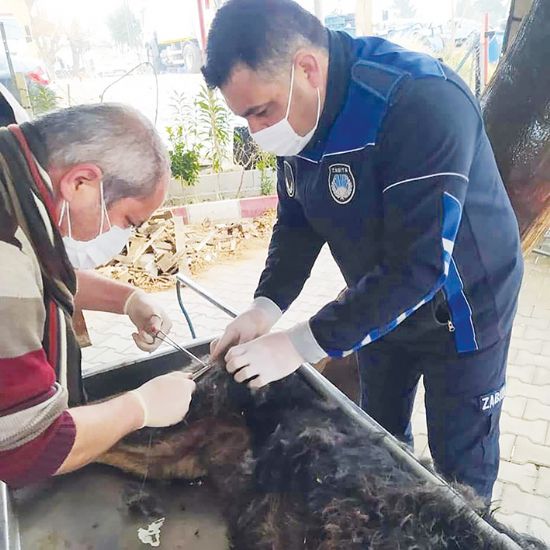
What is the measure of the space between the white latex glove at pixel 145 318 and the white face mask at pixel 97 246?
0.37 m

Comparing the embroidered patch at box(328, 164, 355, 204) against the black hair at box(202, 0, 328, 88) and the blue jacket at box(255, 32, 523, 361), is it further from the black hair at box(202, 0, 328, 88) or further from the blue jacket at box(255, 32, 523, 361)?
the black hair at box(202, 0, 328, 88)

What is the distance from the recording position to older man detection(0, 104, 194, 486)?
96 cm

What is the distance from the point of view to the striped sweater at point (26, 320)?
95 centimetres

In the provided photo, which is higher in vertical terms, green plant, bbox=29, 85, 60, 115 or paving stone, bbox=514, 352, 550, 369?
green plant, bbox=29, 85, 60, 115

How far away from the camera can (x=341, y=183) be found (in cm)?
139

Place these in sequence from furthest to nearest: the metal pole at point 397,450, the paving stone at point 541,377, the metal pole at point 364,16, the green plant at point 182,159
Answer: the metal pole at point 364,16 < the green plant at point 182,159 < the paving stone at point 541,377 < the metal pole at point 397,450

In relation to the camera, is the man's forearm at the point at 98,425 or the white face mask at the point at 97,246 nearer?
the man's forearm at the point at 98,425

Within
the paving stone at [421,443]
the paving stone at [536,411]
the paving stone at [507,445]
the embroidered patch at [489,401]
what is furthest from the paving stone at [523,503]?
the embroidered patch at [489,401]

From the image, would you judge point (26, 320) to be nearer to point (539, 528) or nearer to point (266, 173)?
point (539, 528)

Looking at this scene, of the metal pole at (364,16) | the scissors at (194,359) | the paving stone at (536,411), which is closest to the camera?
the scissors at (194,359)

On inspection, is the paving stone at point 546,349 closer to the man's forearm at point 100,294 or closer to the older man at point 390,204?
the older man at point 390,204

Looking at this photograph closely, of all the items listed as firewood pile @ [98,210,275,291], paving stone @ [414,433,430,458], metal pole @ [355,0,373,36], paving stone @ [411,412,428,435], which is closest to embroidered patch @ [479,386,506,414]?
paving stone @ [414,433,430,458]

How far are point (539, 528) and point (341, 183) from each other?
69.9 inches

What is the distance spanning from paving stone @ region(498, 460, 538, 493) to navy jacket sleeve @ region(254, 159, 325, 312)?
57.5 inches
